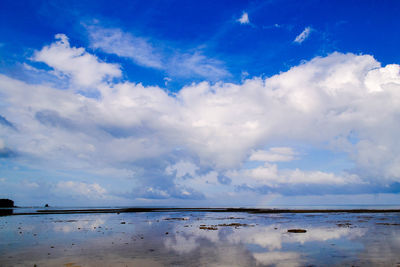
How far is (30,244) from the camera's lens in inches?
1238

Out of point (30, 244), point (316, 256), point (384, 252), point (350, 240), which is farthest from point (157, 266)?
point (350, 240)

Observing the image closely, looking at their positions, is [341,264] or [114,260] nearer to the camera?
[341,264]

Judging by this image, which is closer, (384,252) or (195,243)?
(384,252)

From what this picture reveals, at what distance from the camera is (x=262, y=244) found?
3080 cm

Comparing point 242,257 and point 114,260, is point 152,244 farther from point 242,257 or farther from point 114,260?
point 242,257

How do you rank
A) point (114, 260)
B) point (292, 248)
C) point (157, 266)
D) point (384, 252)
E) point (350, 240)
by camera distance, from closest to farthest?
point (157, 266) → point (114, 260) → point (384, 252) → point (292, 248) → point (350, 240)

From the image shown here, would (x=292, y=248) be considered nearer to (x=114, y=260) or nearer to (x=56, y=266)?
(x=114, y=260)

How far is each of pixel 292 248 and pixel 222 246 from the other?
7.48 meters

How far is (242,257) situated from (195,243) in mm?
8955

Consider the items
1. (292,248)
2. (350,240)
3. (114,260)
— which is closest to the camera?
(114,260)

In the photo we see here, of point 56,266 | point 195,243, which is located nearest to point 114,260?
point 56,266

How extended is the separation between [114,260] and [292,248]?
18.1 m

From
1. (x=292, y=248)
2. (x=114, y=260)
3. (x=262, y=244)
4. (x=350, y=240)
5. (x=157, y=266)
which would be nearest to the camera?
(x=157, y=266)

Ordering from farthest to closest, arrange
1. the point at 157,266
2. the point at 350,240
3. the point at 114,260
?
1. the point at 350,240
2. the point at 114,260
3. the point at 157,266
